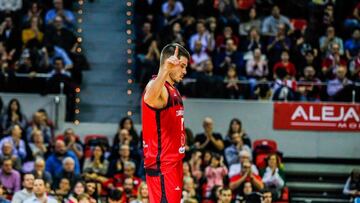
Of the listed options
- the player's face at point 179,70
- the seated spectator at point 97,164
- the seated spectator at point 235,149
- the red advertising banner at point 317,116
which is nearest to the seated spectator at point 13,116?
the seated spectator at point 97,164

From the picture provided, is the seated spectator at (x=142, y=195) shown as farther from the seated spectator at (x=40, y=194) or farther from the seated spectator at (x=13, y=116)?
the seated spectator at (x=13, y=116)

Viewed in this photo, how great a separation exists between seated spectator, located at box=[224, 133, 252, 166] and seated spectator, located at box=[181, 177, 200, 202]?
1.66 meters

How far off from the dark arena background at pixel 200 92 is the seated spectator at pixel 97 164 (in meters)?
0.02

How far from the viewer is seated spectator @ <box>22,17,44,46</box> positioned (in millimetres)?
20656

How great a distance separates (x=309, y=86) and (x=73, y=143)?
4.32m

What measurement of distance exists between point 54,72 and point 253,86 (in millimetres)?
3391

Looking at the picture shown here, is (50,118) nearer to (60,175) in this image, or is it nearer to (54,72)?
(54,72)

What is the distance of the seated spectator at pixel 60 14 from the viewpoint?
2103 cm

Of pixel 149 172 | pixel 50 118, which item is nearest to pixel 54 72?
pixel 50 118

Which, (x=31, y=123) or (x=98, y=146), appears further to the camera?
(x=31, y=123)

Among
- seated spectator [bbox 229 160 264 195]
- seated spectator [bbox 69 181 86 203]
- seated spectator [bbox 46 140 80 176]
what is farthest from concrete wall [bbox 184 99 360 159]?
seated spectator [bbox 69 181 86 203]

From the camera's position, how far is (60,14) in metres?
21.0

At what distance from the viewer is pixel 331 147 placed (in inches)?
782

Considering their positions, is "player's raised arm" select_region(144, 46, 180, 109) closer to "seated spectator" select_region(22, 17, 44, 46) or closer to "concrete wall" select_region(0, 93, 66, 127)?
"concrete wall" select_region(0, 93, 66, 127)
